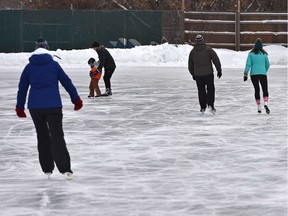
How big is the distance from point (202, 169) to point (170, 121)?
16.5ft

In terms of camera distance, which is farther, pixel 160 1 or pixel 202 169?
pixel 160 1

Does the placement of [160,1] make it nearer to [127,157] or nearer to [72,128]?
[72,128]

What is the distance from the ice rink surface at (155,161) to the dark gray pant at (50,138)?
0.66 feet

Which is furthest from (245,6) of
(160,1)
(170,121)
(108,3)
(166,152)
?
(166,152)

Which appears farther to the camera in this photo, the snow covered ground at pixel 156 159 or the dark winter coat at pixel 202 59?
the dark winter coat at pixel 202 59

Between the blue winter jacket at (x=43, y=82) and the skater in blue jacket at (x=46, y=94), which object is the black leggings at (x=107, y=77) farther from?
the blue winter jacket at (x=43, y=82)

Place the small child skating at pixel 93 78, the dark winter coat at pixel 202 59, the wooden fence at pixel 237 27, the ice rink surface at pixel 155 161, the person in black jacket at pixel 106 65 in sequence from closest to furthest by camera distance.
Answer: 1. the ice rink surface at pixel 155 161
2. the dark winter coat at pixel 202 59
3. the small child skating at pixel 93 78
4. the person in black jacket at pixel 106 65
5. the wooden fence at pixel 237 27

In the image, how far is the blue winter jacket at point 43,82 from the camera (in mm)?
8516

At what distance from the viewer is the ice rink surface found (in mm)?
7594

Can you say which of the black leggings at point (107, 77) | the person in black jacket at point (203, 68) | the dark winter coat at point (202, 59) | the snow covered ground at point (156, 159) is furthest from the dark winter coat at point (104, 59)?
the dark winter coat at point (202, 59)

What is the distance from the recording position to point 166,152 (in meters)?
10.9

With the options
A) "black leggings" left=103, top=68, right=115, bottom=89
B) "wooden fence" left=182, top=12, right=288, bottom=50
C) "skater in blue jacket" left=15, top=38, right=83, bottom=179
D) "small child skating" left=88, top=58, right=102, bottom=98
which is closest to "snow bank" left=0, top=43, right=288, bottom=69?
"wooden fence" left=182, top=12, right=288, bottom=50

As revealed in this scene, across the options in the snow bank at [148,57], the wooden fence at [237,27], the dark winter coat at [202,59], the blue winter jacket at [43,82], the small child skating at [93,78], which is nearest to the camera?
the blue winter jacket at [43,82]

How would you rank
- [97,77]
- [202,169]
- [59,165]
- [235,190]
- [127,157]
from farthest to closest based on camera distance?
[97,77] < [127,157] < [202,169] < [59,165] < [235,190]
